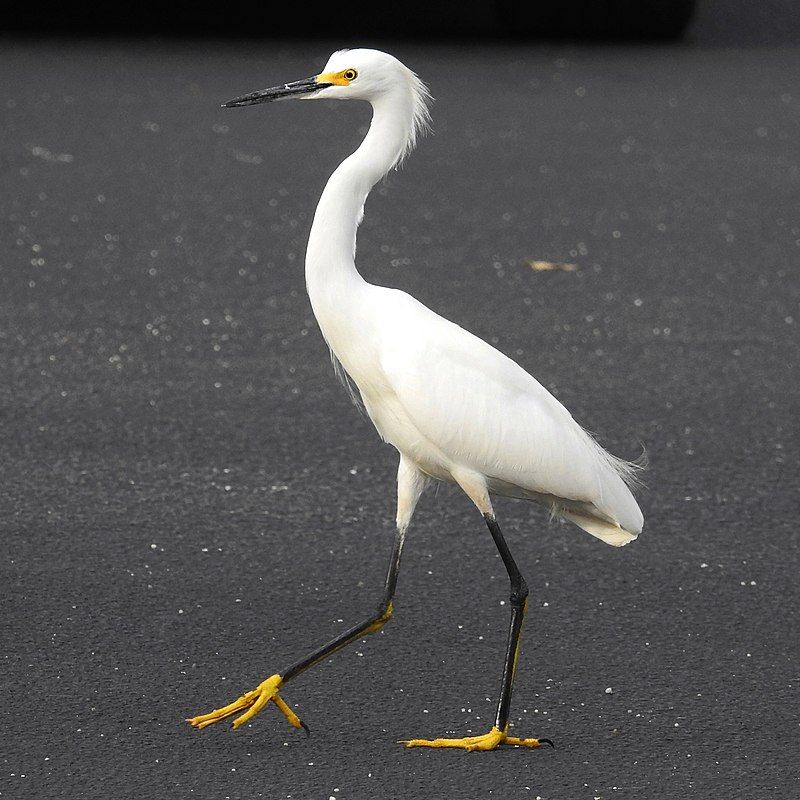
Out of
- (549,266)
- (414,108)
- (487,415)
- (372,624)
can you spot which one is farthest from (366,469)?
(549,266)

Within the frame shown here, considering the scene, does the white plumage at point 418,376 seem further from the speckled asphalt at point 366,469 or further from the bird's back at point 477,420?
the speckled asphalt at point 366,469

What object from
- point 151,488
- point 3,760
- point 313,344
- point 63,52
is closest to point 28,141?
point 63,52

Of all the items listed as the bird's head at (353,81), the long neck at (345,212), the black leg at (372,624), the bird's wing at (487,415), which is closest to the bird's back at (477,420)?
the bird's wing at (487,415)

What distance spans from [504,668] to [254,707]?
0.60m

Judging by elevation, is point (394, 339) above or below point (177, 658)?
above

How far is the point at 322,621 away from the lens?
13.3 feet

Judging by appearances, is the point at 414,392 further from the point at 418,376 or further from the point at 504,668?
the point at 504,668

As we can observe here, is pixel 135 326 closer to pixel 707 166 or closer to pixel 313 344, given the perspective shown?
pixel 313 344

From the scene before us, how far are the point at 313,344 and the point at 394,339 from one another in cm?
280

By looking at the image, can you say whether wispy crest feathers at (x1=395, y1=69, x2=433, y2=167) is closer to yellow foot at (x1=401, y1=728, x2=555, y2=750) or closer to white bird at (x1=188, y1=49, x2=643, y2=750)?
white bird at (x1=188, y1=49, x2=643, y2=750)

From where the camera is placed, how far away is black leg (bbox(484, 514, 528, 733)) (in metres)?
3.45

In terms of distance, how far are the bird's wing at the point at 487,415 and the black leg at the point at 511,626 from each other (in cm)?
15

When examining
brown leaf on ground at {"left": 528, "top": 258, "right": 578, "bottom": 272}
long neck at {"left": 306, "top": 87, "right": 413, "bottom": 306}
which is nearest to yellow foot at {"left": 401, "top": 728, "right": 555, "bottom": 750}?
long neck at {"left": 306, "top": 87, "right": 413, "bottom": 306}

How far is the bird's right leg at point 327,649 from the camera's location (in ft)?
11.4
